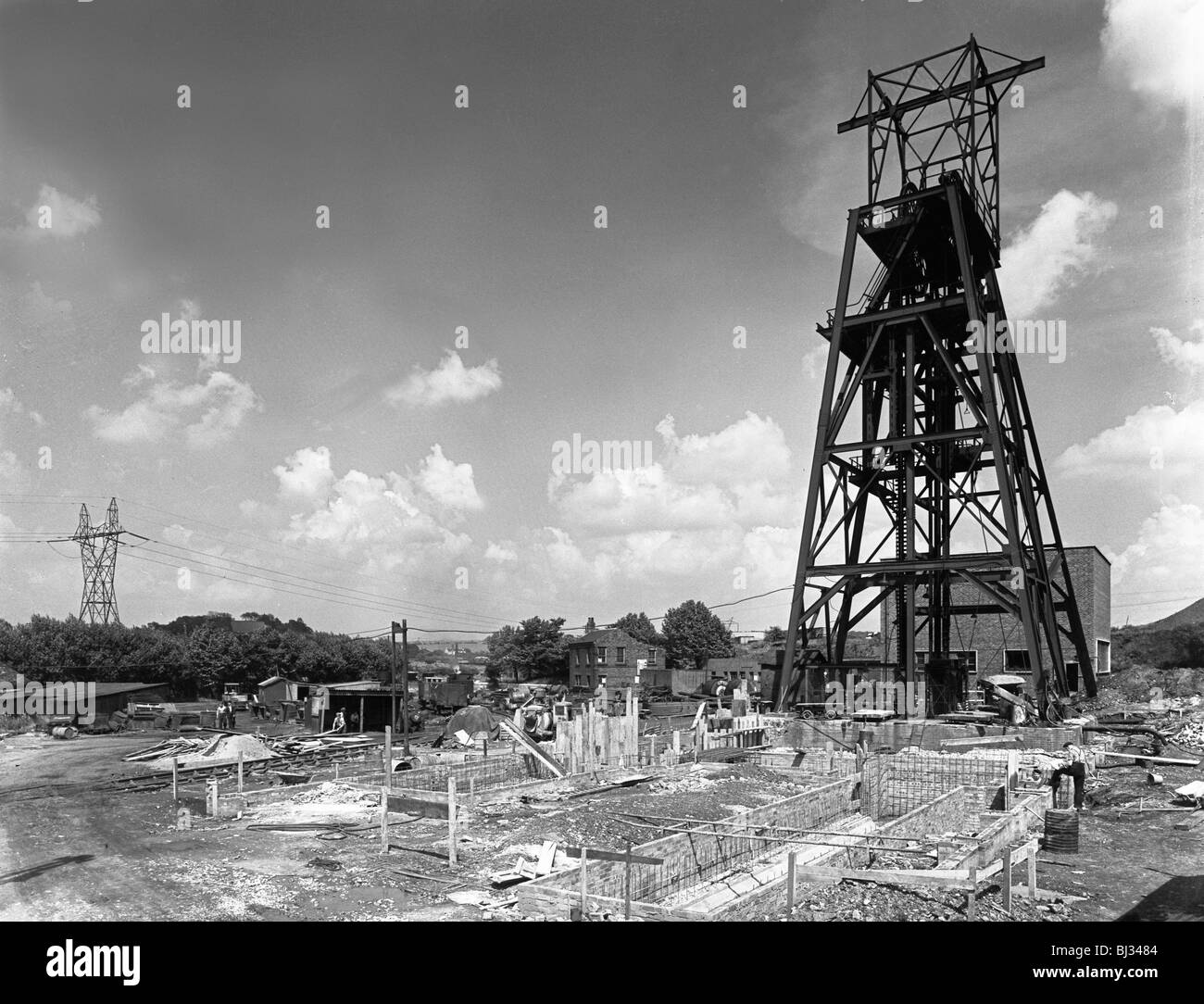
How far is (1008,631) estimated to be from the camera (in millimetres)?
43031

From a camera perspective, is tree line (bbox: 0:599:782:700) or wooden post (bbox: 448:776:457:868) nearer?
wooden post (bbox: 448:776:457:868)

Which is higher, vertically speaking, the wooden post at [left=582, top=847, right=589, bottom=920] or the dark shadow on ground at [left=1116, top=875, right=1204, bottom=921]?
the wooden post at [left=582, top=847, right=589, bottom=920]

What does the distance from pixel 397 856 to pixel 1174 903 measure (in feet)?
39.0

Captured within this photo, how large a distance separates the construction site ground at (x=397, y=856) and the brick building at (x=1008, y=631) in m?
20.6

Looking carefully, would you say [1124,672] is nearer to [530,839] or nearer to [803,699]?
[803,699]

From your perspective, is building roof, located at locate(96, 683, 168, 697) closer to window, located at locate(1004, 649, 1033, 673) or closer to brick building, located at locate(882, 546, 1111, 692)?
brick building, located at locate(882, 546, 1111, 692)

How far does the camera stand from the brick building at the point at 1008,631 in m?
42.8

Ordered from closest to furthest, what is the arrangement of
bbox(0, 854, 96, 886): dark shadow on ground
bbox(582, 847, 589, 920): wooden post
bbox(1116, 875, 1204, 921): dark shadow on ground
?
bbox(582, 847, 589, 920): wooden post → bbox(1116, 875, 1204, 921): dark shadow on ground → bbox(0, 854, 96, 886): dark shadow on ground

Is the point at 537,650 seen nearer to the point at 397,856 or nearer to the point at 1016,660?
the point at 1016,660

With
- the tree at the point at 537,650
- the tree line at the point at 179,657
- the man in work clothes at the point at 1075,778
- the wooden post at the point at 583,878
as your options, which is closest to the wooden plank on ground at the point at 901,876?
the wooden post at the point at 583,878

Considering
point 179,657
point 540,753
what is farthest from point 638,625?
point 540,753

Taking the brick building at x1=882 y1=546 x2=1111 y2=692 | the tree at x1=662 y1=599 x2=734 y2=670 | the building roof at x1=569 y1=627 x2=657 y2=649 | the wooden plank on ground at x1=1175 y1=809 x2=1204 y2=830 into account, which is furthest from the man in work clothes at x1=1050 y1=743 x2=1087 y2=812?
the tree at x1=662 y1=599 x2=734 y2=670

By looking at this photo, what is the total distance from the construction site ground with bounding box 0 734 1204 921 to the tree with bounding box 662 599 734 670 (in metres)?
74.9

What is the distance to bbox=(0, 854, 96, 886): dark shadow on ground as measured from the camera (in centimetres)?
1367
